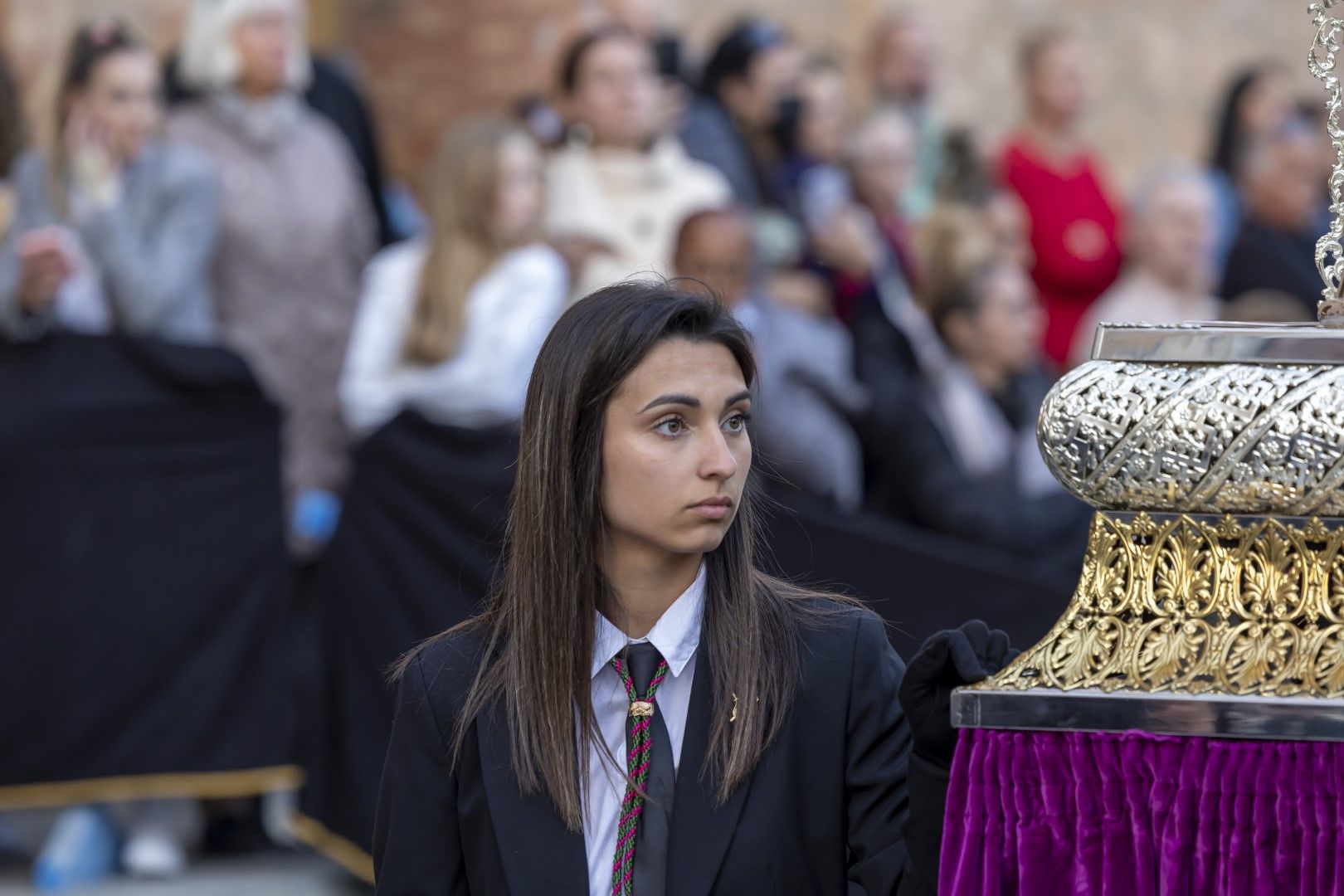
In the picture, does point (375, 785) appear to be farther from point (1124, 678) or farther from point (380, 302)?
point (1124, 678)

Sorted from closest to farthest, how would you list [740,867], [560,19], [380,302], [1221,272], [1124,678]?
1. [1124,678]
2. [740,867]
3. [380,302]
4. [1221,272]
5. [560,19]

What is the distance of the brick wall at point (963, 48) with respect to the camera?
1202 centimetres

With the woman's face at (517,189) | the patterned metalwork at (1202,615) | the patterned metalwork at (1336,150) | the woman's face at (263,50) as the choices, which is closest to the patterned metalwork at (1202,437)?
the patterned metalwork at (1202,615)

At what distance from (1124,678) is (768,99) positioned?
20.9ft

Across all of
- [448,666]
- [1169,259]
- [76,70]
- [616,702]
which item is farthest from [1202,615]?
[1169,259]

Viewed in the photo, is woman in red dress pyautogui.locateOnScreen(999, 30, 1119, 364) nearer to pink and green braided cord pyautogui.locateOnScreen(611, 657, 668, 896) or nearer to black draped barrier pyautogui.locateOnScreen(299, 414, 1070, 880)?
black draped barrier pyautogui.locateOnScreen(299, 414, 1070, 880)

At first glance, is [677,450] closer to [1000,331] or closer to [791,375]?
[791,375]

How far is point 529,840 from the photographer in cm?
274

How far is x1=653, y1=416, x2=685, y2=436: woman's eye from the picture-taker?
109 inches

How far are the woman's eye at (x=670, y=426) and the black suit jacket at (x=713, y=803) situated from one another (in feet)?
0.97

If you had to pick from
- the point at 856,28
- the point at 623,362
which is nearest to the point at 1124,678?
the point at 623,362

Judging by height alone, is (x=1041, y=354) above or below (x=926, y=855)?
above

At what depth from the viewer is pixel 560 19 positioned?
10.8 m

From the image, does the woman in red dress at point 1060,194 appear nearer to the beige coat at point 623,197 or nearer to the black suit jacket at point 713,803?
the beige coat at point 623,197
